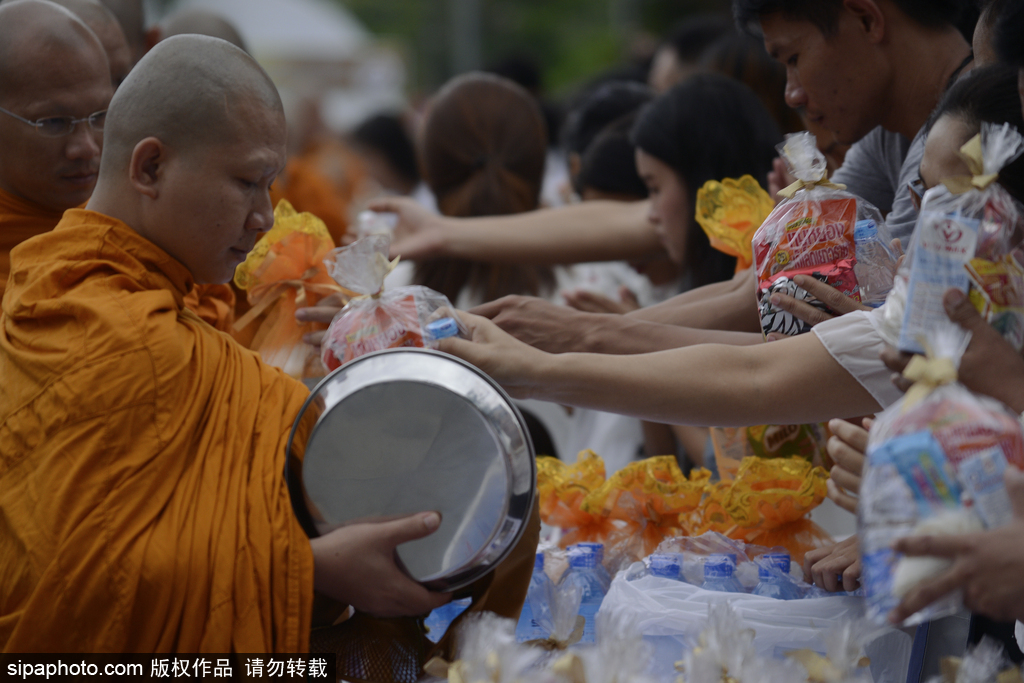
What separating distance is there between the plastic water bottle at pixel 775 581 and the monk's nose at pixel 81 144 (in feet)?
6.03

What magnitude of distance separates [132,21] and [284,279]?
194cm

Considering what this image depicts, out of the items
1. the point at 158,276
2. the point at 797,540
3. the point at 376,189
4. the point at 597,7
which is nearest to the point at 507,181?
the point at 797,540

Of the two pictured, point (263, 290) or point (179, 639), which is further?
point (263, 290)

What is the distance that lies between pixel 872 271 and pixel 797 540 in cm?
67

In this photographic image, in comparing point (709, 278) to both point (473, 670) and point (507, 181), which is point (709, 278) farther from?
point (473, 670)

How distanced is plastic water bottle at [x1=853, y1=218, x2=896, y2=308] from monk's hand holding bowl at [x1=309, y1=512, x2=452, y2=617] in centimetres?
106

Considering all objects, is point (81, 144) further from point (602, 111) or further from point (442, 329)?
point (602, 111)

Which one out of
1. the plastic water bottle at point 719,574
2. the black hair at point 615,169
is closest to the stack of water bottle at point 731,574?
the plastic water bottle at point 719,574

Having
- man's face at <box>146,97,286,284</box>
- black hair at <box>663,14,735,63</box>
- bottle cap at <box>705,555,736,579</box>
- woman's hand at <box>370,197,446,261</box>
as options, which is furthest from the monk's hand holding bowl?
black hair at <box>663,14,735,63</box>

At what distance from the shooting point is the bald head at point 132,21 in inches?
145

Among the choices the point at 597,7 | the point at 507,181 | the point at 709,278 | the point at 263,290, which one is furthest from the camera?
the point at 597,7

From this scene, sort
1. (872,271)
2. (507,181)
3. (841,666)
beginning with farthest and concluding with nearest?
(507,181) < (872,271) < (841,666)

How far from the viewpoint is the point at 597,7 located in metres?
27.9

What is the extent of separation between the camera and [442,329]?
6.00 feet
